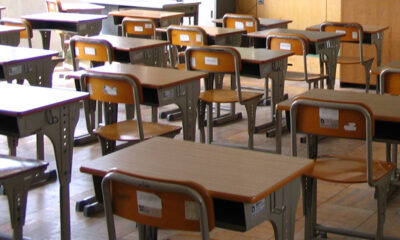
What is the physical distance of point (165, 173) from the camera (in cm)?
270

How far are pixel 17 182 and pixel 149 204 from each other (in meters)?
1.18

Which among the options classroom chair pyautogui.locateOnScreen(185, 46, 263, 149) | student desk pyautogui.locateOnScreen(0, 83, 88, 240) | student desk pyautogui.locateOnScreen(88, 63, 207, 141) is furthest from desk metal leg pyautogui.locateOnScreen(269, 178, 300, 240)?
classroom chair pyautogui.locateOnScreen(185, 46, 263, 149)

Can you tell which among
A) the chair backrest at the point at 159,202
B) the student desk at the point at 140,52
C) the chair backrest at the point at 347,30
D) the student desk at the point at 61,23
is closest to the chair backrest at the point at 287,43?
the student desk at the point at 140,52

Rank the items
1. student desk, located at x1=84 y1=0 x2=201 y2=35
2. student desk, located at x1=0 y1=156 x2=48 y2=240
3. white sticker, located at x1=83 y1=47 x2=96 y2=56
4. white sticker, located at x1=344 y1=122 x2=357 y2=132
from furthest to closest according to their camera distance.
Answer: student desk, located at x1=84 y1=0 x2=201 y2=35, white sticker, located at x1=83 y1=47 x2=96 y2=56, white sticker, located at x1=344 y1=122 x2=357 y2=132, student desk, located at x1=0 y1=156 x2=48 y2=240

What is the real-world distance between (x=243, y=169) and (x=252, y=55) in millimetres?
3065

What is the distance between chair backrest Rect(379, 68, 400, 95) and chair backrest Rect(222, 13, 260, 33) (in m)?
3.54

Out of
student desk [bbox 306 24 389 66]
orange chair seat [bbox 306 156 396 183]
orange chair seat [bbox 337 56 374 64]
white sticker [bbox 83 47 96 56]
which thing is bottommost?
orange chair seat [bbox 337 56 374 64]

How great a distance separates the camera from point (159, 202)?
7.96 feet

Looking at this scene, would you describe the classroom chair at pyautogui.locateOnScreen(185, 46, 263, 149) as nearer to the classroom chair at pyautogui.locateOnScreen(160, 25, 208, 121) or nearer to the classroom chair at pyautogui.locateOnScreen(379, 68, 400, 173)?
the classroom chair at pyautogui.locateOnScreen(160, 25, 208, 121)

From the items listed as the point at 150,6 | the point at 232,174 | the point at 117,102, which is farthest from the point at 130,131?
the point at 150,6

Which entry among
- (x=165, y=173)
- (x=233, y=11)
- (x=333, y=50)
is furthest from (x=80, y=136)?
(x=233, y=11)

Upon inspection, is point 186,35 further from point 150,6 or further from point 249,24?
point 150,6

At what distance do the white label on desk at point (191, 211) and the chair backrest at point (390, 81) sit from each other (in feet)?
7.62

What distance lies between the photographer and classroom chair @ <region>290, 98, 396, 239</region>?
348cm
